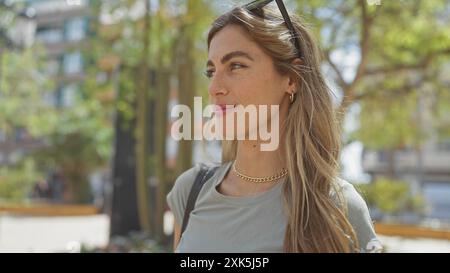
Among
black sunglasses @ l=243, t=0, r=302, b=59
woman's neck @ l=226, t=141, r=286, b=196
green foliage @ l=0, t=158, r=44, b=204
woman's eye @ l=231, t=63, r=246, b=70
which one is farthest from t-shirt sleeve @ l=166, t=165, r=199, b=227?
green foliage @ l=0, t=158, r=44, b=204

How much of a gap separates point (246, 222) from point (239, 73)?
0.41 metres

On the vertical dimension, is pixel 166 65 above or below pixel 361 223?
above

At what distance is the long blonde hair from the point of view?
1.32 metres

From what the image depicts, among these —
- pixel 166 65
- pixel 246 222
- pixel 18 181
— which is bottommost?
pixel 18 181

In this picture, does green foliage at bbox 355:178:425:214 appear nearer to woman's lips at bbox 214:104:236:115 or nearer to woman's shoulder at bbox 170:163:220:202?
woman's shoulder at bbox 170:163:220:202

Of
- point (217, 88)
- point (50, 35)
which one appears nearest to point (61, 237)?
point (217, 88)

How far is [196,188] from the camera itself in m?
1.56

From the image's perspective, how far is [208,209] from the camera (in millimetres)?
1482

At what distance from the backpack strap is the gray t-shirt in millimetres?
17

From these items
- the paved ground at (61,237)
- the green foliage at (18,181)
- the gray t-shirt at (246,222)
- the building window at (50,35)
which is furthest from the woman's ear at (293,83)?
the building window at (50,35)

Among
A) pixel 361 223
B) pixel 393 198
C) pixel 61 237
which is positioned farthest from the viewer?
pixel 393 198

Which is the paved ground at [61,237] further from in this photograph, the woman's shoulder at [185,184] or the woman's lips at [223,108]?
the woman's lips at [223,108]

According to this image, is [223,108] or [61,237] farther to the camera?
[61,237]

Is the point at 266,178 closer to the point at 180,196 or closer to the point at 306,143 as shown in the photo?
the point at 306,143
